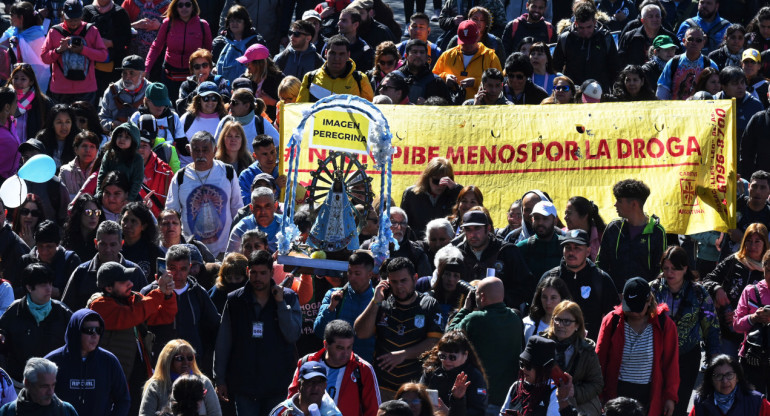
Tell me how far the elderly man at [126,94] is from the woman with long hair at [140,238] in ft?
13.0

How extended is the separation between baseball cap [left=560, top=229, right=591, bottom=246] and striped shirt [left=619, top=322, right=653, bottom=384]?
0.92 metres

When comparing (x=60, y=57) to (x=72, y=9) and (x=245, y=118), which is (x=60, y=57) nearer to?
(x=72, y=9)

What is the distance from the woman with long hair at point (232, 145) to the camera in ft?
49.6

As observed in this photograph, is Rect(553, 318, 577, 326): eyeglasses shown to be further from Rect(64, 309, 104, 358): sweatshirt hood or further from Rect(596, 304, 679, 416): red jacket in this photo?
Rect(64, 309, 104, 358): sweatshirt hood

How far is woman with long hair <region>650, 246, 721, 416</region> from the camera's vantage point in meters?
12.2

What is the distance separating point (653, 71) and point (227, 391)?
27.1 feet

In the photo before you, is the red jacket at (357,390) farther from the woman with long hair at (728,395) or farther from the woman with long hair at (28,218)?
the woman with long hair at (28,218)

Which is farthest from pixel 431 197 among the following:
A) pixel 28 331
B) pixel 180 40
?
pixel 180 40

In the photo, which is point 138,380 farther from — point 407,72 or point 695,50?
point 695,50

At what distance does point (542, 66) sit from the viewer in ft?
58.5

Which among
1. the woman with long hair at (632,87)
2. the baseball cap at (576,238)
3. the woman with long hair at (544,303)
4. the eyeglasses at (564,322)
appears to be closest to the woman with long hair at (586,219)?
the baseball cap at (576,238)

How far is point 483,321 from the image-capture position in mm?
11203

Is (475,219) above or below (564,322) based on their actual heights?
above

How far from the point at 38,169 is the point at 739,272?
6.43 m
